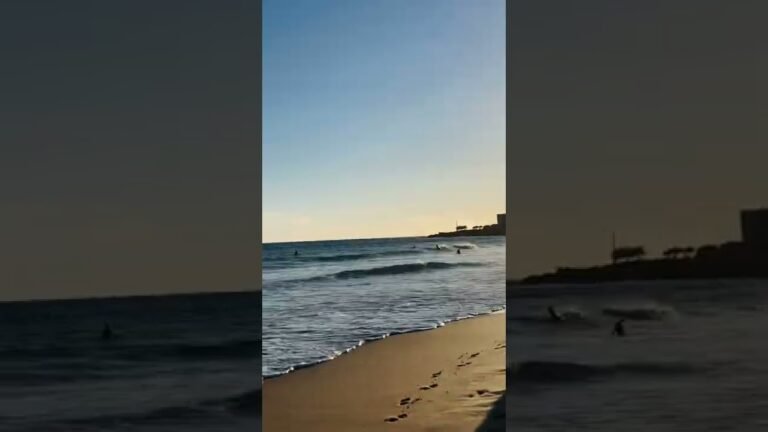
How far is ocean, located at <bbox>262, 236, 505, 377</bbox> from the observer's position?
5.55 metres

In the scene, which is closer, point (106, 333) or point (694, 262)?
point (694, 262)

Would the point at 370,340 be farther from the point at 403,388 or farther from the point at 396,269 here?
the point at 396,269

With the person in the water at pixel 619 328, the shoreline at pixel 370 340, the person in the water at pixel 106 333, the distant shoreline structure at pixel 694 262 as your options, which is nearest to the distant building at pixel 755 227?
the distant shoreline structure at pixel 694 262

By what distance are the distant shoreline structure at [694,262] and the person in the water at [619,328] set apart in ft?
0.61

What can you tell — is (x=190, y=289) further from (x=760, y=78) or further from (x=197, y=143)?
(x=760, y=78)

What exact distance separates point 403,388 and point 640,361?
179cm

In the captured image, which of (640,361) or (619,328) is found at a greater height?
(619,328)

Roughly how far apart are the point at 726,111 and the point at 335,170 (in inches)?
136

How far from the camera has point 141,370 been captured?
3252 millimetres

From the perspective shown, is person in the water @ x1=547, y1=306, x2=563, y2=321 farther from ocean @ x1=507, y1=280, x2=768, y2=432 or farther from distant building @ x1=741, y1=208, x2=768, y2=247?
distant building @ x1=741, y1=208, x2=768, y2=247

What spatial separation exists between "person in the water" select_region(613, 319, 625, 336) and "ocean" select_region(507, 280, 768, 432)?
2 cm

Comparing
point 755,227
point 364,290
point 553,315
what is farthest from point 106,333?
point 364,290

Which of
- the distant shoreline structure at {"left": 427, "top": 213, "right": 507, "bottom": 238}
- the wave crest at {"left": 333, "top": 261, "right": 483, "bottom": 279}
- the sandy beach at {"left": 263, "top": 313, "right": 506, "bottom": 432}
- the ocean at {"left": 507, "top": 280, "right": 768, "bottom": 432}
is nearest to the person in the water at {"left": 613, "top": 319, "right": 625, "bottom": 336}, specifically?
the ocean at {"left": 507, "top": 280, "right": 768, "bottom": 432}

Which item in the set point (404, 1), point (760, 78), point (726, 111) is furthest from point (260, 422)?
point (404, 1)
